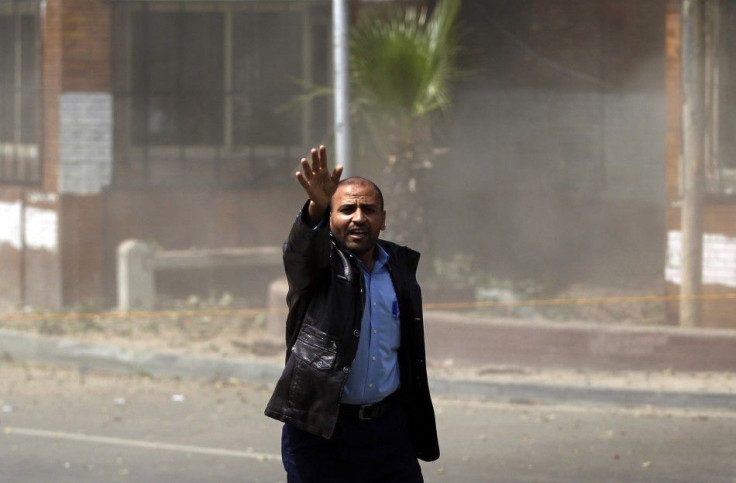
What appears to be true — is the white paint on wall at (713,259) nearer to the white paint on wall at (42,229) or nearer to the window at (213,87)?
the window at (213,87)

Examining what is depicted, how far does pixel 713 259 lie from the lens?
10664 millimetres

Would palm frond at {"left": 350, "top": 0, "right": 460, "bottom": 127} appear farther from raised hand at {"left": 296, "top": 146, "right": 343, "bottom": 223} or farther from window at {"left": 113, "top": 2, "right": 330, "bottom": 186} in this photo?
raised hand at {"left": 296, "top": 146, "right": 343, "bottom": 223}

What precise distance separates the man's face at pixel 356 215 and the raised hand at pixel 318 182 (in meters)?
0.19

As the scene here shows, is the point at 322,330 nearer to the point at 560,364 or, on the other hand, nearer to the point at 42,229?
the point at 560,364

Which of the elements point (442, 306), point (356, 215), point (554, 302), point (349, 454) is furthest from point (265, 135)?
point (349, 454)

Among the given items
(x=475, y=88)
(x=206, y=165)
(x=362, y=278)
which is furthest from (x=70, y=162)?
(x=362, y=278)

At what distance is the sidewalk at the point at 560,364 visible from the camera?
28.9 feet

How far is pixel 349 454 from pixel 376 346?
1.16 ft

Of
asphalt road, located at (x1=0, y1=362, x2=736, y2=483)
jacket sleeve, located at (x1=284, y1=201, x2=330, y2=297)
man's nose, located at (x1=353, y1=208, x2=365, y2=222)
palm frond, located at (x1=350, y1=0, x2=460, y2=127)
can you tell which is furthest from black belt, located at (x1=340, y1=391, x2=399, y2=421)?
palm frond, located at (x1=350, y1=0, x2=460, y2=127)

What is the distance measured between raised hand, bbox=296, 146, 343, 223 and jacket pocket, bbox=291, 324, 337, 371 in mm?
401

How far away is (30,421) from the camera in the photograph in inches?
333

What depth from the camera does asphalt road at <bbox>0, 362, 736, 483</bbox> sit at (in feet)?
22.9

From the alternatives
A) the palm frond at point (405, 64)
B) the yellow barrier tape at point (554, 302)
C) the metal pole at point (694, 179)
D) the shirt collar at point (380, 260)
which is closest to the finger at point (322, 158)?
the shirt collar at point (380, 260)

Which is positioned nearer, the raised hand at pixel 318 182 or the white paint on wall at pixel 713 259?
the raised hand at pixel 318 182
